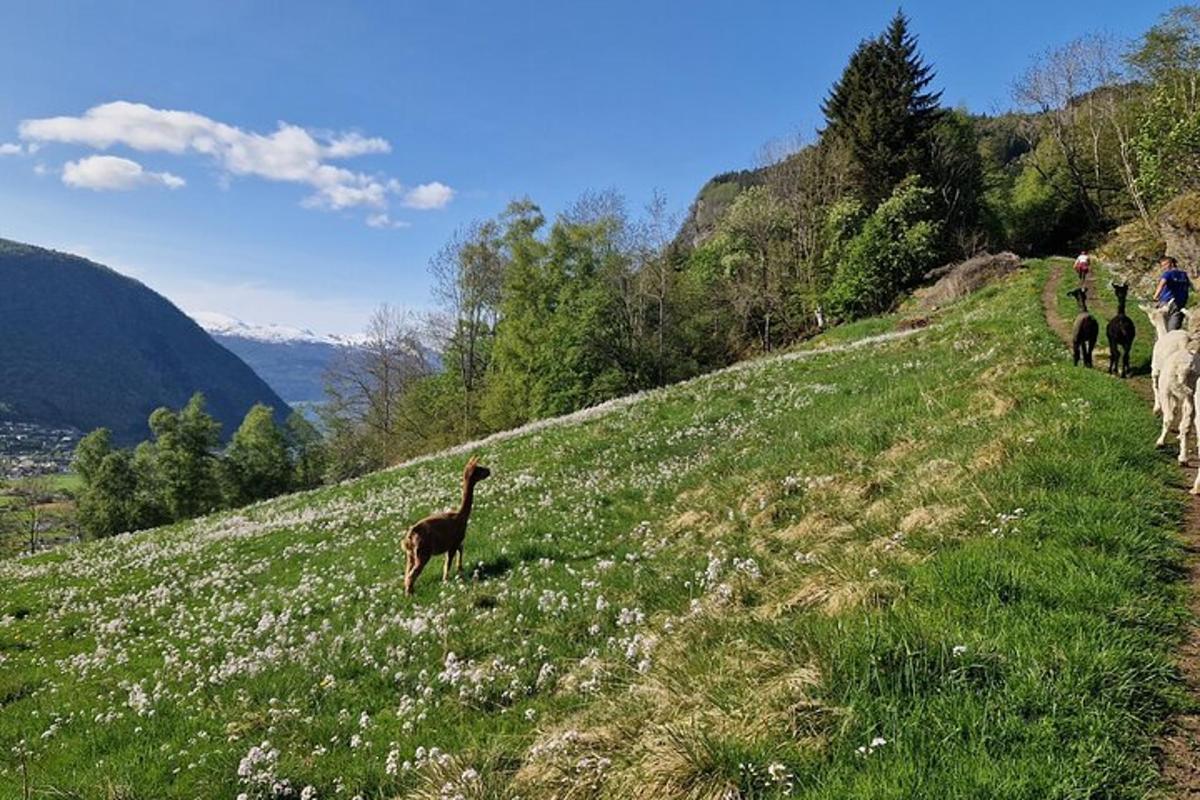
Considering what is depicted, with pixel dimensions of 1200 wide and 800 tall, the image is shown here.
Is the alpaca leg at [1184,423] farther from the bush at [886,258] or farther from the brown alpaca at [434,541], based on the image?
the bush at [886,258]

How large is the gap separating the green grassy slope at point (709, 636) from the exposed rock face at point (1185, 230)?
19.2 m

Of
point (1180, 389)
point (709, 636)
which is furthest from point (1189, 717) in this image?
point (1180, 389)

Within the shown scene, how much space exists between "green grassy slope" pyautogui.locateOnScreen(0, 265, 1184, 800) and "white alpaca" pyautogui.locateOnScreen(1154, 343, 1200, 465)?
22.4 inches

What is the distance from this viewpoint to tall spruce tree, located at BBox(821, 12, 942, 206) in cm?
6844

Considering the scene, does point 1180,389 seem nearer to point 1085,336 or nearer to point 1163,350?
point 1163,350

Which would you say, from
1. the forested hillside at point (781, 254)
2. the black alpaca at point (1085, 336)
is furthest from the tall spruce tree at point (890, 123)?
the black alpaca at point (1085, 336)

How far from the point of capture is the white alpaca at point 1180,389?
34.4ft

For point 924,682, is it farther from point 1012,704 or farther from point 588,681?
point 588,681

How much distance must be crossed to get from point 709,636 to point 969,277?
5231 centimetres

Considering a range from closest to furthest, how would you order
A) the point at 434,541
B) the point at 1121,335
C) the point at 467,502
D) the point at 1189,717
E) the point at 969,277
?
the point at 1189,717 → the point at 434,541 → the point at 467,502 → the point at 1121,335 → the point at 969,277

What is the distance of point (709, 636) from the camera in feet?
24.3

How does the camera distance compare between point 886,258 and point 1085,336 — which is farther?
point 886,258

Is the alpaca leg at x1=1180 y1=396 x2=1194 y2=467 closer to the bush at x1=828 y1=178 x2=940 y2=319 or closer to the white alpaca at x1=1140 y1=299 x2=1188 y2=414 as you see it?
the white alpaca at x1=1140 y1=299 x2=1188 y2=414

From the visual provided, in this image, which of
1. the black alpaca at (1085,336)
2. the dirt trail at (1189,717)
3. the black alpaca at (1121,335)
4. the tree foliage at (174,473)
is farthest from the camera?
the tree foliage at (174,473)
